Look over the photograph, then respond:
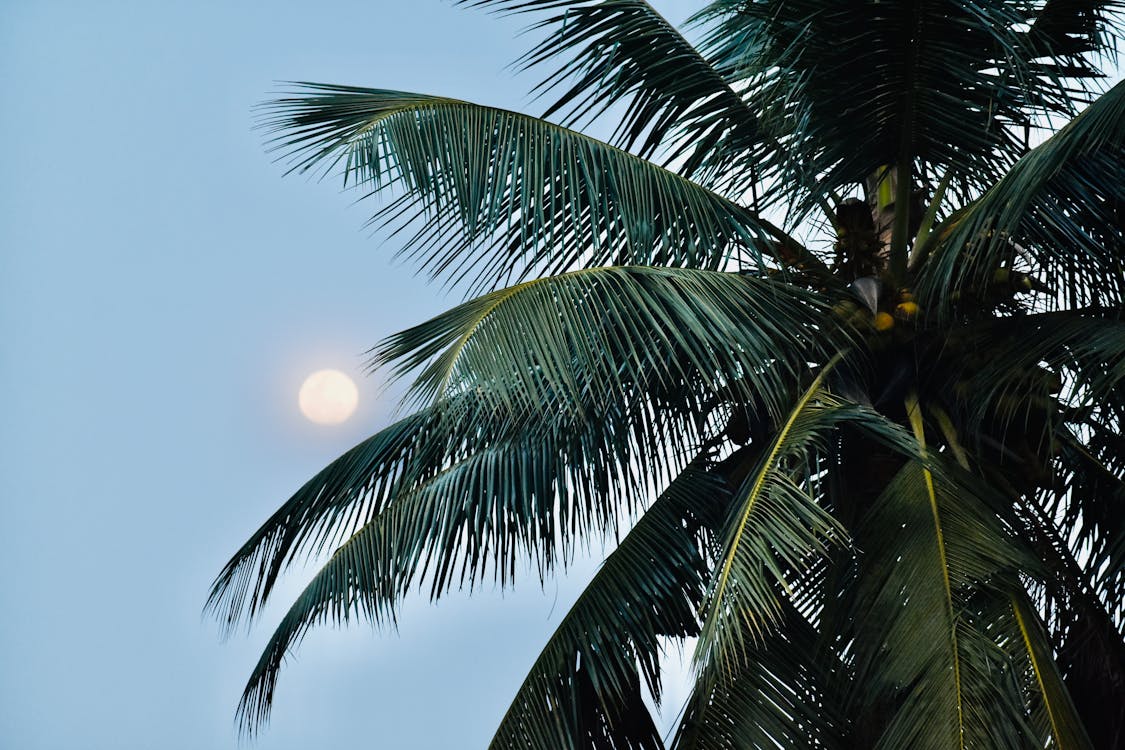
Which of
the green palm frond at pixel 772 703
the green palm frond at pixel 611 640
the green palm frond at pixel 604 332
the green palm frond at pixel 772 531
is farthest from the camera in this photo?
the green palm frond at pixel 611 640

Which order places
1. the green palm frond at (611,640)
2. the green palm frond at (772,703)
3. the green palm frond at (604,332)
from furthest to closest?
the green palm frond at (611,640)
the green palm frond at (772,703)
the green palm frond at (604,332)

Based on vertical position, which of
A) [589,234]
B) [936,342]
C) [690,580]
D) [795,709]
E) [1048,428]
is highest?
[589,234]

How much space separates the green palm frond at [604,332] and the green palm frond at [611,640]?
659 mm

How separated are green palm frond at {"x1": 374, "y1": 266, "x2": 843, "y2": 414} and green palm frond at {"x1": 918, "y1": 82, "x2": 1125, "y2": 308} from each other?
21.9 inches

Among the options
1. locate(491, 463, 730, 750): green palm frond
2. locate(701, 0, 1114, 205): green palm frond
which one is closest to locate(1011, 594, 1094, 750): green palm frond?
locate(491, 463, 730, 750): green palm frond

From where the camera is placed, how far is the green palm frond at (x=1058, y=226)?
453 cm

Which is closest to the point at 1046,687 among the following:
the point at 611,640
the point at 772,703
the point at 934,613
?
the point at 934,613

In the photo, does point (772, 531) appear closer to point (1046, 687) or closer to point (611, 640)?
point (1046, 687)

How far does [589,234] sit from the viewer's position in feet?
17.9

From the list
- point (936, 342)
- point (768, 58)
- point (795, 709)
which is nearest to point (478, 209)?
point (768, 58)

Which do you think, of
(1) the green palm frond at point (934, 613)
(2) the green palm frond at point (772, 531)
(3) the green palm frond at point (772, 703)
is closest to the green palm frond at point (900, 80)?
(2) the green palm frond at point (772, 531)

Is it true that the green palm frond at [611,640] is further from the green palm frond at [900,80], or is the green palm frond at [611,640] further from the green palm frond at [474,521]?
the green palm frond at [900,80]

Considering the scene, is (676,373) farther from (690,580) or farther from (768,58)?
(768,58)

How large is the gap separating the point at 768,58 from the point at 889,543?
194 centimetres
